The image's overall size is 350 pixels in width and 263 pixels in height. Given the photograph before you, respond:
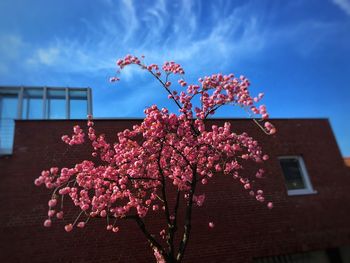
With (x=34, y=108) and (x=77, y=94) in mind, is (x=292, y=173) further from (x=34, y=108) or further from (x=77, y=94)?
(x=34, y=108)

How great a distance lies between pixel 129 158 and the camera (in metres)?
5.46

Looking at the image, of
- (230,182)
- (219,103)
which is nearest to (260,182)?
(230,182)

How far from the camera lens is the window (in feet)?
33.3

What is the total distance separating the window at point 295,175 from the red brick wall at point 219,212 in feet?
0.70

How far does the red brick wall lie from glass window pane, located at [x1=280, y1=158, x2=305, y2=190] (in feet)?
1.09

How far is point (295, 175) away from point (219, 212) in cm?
356

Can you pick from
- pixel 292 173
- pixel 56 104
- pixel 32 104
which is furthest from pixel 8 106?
pixel 292 173

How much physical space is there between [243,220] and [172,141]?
180 inches

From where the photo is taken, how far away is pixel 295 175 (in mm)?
10453

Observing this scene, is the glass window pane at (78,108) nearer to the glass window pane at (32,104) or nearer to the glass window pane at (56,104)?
the glass window pane at (56,104)

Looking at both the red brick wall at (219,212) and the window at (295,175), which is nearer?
the red brick wall at (219,212)

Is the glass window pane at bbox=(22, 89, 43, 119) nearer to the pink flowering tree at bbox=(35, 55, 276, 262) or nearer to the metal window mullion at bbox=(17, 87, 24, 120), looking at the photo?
the metal window mullion at bbox=(17, 87, 24, 120)

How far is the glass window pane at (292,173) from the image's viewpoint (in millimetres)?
10242

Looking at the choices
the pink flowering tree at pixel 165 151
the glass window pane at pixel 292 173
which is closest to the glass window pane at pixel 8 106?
the pink flowering tree at pixel 165 151
